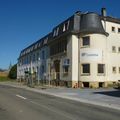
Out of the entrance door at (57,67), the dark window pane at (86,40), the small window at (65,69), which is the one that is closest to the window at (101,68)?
the dark window pane at (86,40)

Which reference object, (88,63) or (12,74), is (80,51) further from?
(12,74)

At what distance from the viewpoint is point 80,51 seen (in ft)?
158

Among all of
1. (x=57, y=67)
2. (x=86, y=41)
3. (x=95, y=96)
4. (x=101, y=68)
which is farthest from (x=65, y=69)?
(x=95, y=96)

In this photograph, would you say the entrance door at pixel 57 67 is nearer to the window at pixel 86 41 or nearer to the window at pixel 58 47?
the window at pixel 58 47

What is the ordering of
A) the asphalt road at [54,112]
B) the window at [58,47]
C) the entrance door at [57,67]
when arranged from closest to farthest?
the asphalt road at [54,112] < the window at [58,47] < the entrance door at [57,67]

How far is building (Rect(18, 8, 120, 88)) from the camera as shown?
154 feet

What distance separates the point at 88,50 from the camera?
47.1 metres

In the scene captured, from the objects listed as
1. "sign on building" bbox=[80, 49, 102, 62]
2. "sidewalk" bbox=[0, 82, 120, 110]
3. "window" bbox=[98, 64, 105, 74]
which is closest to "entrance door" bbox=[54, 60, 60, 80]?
"sign on building" bbox=[80, 49, 102, 62]

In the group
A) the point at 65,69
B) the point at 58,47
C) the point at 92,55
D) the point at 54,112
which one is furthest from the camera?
the point at 58,47

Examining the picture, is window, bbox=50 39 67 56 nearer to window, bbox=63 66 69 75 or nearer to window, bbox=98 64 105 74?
window, bbox=63 66 69 75

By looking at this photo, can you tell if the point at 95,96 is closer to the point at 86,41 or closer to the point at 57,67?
the point at 86,41

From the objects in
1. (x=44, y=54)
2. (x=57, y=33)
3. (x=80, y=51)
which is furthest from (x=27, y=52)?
(x=80, y=51)

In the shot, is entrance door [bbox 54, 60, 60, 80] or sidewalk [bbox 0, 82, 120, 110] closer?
sidewalk [bbox 0, 82, 120, 110]

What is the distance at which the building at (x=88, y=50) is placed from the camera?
1849 inches
